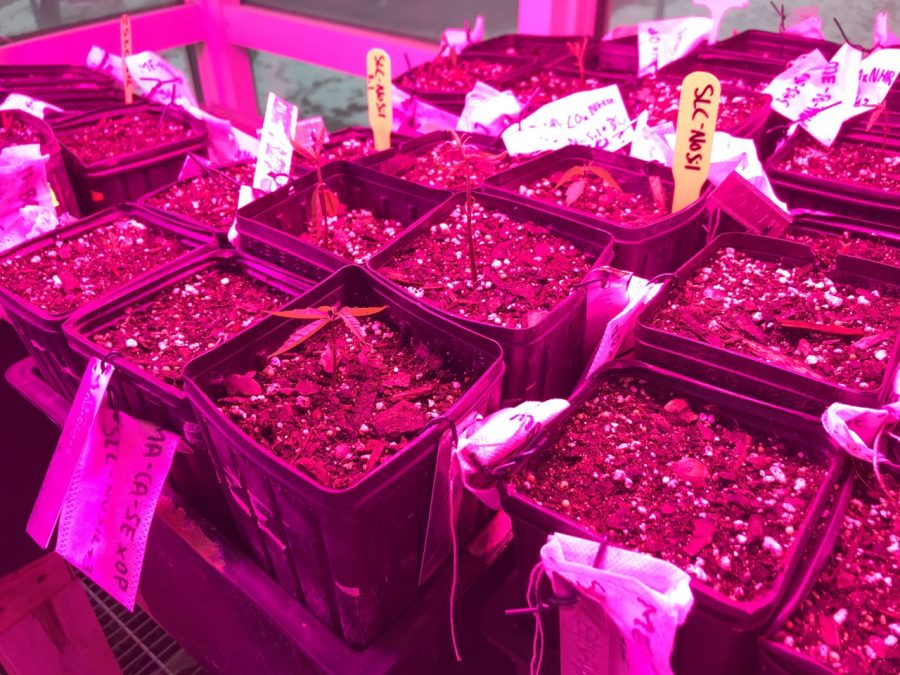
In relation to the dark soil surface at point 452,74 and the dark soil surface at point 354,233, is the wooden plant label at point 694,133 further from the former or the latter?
the dark soil surface at point 452,74

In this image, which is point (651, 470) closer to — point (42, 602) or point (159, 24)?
point (42, 602)

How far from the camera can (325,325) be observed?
100 centimetres

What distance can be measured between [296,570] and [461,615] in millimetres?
258

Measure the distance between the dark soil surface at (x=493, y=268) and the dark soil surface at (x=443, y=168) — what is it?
198 millimetres

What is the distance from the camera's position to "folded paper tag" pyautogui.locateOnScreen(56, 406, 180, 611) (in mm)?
917

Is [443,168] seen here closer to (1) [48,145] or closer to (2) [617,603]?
(1) [48,145]

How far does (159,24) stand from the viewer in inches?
115

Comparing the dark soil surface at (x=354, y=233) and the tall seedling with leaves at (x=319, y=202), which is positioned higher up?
the tall seedling with leaves at (x=319, y=202)

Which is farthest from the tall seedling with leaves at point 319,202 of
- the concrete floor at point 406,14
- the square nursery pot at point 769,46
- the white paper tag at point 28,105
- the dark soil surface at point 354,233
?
the concrete floor at point 406,14

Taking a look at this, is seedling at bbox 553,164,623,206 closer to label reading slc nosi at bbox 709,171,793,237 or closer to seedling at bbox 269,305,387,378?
label reading slc nosi at bbox 709,171,793,237

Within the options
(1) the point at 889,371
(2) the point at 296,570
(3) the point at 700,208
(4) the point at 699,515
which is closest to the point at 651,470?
(4) the point at 699,515

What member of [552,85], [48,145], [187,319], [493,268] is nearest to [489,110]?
[552,85]

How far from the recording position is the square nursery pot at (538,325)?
899 millimetres

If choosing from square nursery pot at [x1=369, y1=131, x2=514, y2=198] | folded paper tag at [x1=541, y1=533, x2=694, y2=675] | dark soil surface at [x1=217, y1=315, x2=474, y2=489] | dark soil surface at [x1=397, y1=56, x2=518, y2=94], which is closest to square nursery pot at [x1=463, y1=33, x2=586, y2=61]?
dark soil surface at [x1=397, y1=56, x2=518, y2=94]
